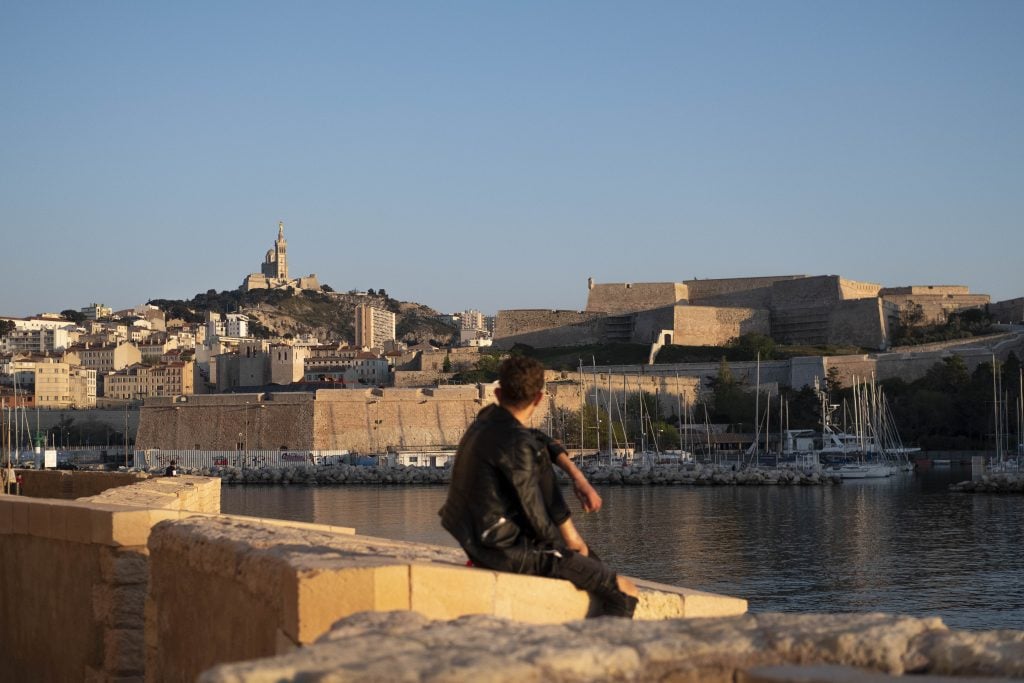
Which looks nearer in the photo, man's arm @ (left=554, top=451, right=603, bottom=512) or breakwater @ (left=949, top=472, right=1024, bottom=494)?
man's arm @ (left=554, top=451, right=603, bottom=512)

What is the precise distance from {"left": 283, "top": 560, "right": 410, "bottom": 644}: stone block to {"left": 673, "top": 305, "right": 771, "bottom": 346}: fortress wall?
192ft

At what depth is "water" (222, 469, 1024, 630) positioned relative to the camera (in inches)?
603

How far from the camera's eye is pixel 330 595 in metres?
2.84

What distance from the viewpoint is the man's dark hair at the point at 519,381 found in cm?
352

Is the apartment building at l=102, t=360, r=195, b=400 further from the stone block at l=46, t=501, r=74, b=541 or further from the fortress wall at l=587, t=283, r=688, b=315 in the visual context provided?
the stone block at l=46, t=501, r=74, b=541

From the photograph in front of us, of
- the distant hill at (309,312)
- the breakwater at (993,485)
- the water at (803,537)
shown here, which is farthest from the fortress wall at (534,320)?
the distant hill at (309,312)

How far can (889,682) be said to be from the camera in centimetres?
232

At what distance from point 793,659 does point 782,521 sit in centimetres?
2311

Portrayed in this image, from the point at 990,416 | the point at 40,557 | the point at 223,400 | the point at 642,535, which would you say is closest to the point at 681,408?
the point at 990,416

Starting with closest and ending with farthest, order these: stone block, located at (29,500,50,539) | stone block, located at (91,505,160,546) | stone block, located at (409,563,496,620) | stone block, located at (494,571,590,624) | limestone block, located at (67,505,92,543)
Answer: stone block, located at (409,563,496,620) → stone block, located at (494,571,590,624) → stone block, located at (91,505,160,546) → limestone block, located at (67,505,92,543) → stone block, located at (29,500,50,539)

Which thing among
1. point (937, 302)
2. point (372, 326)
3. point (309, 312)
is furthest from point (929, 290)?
point (309, 312)

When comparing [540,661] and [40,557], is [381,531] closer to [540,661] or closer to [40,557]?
[40,557]

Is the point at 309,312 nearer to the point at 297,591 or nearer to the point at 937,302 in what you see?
the point at 937,302

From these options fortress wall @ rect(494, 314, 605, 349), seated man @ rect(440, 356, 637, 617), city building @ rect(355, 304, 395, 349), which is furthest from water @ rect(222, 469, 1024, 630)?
city building @ rect(355, 304, 395, 349)
